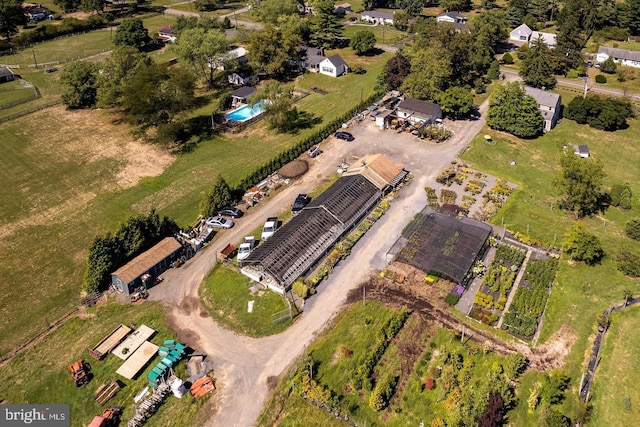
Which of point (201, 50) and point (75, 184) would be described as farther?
point (201, 50)

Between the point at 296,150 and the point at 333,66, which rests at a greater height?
the point at 333,66

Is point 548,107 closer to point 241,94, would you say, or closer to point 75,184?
point 241,94

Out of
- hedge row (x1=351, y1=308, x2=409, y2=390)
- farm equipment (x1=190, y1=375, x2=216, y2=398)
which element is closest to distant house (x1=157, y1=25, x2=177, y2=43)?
farm equipment (x1=190, y1=375, x2=216, y2=398)

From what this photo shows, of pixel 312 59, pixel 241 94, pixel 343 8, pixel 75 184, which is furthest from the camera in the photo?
pixel 343 8

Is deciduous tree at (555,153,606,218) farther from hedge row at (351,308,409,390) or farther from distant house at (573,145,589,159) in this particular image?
hedge row at (351,308,409,390)

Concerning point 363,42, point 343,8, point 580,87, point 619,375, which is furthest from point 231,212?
point 343,8

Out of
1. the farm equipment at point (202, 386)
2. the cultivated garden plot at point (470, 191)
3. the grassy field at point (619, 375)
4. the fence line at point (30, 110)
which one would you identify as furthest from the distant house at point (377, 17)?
the farm equipment at point (202, 386)

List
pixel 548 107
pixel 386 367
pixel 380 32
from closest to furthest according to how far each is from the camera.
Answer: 1. pixel 386 367
2. pixel 548 107
3. pixel 380 32
